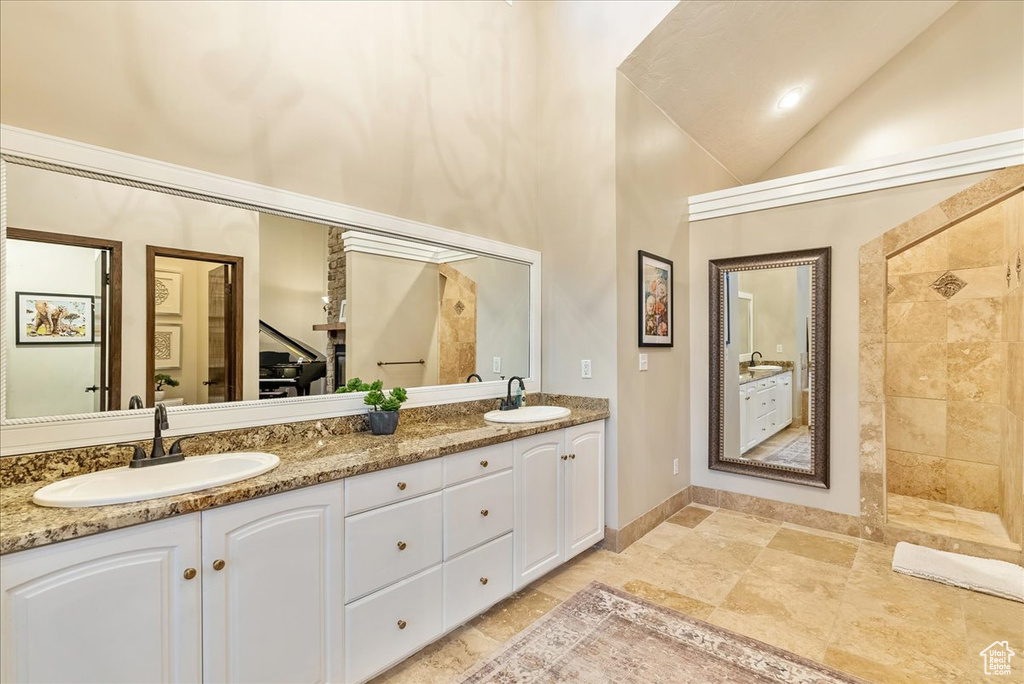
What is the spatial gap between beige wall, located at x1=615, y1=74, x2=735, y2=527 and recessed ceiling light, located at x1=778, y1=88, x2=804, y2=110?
0.79 metres

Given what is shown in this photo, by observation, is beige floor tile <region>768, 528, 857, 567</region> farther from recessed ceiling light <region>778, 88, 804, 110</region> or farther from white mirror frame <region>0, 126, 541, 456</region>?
recessed ceiling light <region>778, 88, 804, 110</region>

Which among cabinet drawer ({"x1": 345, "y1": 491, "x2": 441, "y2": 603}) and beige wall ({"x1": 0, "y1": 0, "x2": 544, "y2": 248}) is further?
cabinet drawer ({"x1": 345, "y1": 491, "x2": 441, "y2": 603})

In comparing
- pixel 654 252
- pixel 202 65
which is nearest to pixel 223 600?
pixel 202 65

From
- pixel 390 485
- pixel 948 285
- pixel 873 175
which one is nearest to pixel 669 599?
pixel 390 485

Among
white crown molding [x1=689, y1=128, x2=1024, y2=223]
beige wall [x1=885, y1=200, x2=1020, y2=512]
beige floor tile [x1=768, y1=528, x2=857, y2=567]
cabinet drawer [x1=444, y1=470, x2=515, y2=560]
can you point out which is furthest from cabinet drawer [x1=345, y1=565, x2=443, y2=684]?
beige wall [x1=885, y1=200, x2=1020, y2=512]

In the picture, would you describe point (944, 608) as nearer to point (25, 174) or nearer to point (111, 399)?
point (111, 399)

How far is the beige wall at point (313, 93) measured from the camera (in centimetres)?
155

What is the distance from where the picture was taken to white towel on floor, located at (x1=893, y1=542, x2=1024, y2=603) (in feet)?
8.13

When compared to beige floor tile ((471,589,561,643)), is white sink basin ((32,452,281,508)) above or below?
above

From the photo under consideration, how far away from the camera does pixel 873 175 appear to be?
121 inches

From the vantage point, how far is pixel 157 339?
1.71 m

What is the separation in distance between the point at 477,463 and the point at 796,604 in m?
1.85

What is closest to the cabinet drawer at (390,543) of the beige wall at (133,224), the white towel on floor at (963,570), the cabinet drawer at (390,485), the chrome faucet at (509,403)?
the cabinet drawer at (390,485)

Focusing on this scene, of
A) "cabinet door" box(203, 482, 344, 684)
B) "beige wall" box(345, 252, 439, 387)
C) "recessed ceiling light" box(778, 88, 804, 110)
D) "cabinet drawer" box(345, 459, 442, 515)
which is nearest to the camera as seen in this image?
"cabinet door" box(203, 482, 344, 684)
